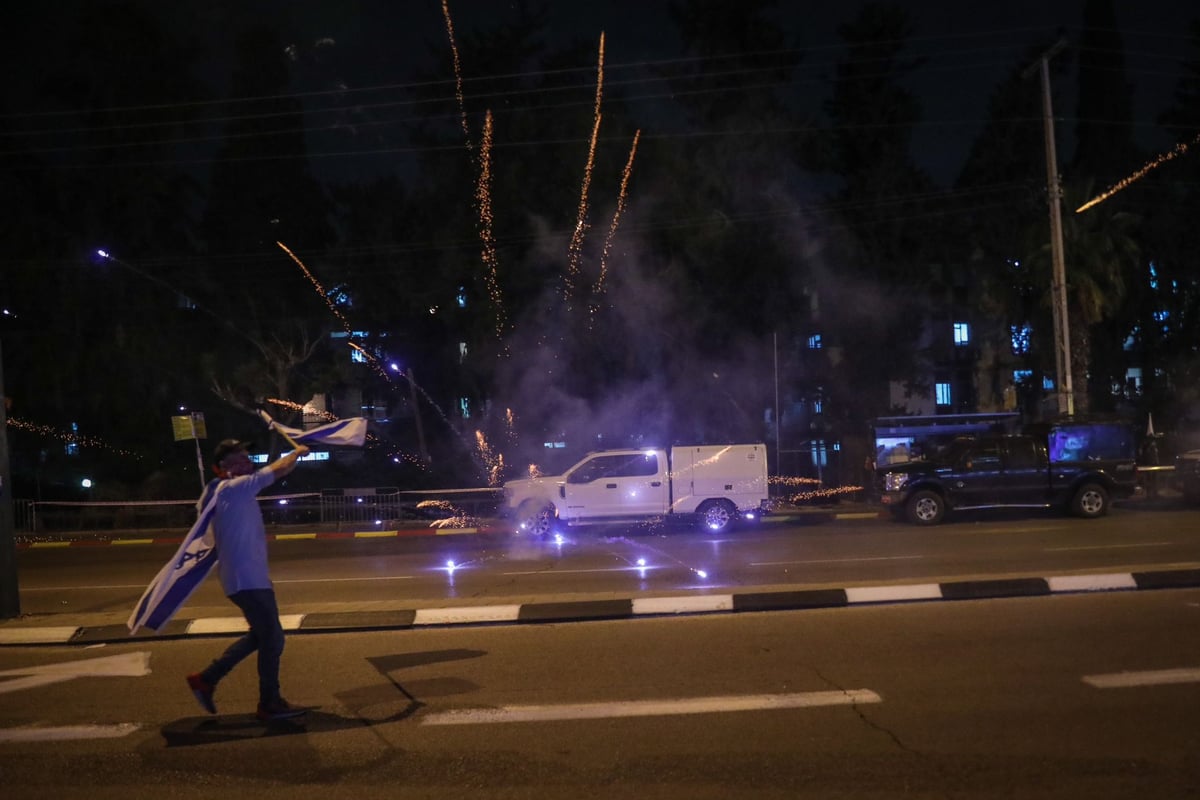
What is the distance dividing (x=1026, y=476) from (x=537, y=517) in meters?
9.77

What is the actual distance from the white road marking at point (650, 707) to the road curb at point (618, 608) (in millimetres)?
2978

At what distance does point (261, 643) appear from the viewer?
6289 mm

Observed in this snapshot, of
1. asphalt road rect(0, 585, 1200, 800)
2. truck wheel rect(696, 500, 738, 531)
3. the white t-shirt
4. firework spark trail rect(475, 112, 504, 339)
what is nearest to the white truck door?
truck wheel rect(696, 500, 738, 531)

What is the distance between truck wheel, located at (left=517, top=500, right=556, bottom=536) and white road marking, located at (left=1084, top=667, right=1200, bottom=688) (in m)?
13.3

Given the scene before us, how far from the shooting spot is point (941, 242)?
3338 centimetres

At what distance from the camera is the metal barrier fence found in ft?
78.7

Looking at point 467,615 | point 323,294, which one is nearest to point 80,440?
point 323,294

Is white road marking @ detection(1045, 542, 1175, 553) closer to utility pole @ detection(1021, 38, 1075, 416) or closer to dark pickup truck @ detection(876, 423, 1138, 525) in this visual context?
dark pickup truck @ detection(876, 423, 1138, 525)

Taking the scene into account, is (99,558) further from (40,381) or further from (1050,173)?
(1050,173)

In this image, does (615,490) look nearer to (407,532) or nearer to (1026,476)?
(407,532)

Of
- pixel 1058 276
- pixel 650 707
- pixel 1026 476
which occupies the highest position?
pixel 1058 276

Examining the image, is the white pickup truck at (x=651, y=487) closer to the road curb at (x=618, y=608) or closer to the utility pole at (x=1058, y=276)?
the road curb at (x=618, y=608)

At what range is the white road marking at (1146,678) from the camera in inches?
260

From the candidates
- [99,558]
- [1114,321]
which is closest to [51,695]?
[99,558]
